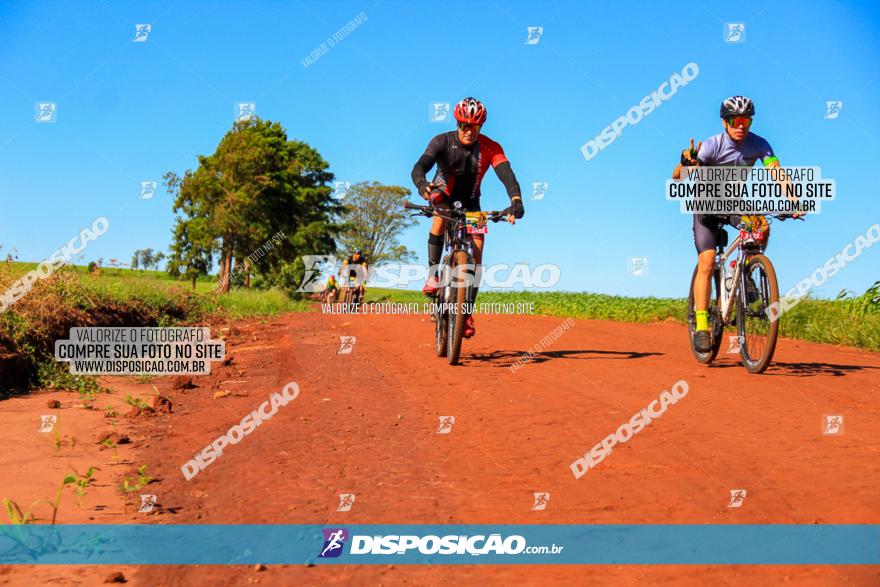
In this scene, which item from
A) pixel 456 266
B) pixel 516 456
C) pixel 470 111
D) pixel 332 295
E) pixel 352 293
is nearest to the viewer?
pixel 516 456

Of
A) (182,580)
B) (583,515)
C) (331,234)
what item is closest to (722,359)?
(583,515)

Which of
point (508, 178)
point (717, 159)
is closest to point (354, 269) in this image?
point (508, 178)

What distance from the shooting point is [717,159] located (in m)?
7.70

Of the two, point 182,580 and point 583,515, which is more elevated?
point 583,515

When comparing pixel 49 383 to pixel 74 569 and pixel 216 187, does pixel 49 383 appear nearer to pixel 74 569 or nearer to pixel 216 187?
pixel 74 569

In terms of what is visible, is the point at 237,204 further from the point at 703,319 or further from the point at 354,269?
the point at 703,319

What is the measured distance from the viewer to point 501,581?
2887 mm

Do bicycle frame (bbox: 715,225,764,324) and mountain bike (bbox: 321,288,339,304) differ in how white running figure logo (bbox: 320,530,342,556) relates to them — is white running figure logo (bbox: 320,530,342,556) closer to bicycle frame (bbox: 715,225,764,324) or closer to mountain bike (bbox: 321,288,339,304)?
bicycle frame (bbox: 715,225,764,324)

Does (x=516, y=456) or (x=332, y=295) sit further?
(x=332, y=295)

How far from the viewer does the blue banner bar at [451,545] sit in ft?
9.78

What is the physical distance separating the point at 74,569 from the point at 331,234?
5620cm

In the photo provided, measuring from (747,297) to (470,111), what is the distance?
12.0 feet

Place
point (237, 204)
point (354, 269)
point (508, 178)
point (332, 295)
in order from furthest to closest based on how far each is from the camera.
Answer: point (237, 204) < point (332, 295) < point (354, 269) < point (508, 178)

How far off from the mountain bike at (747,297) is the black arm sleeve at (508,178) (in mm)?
2350
